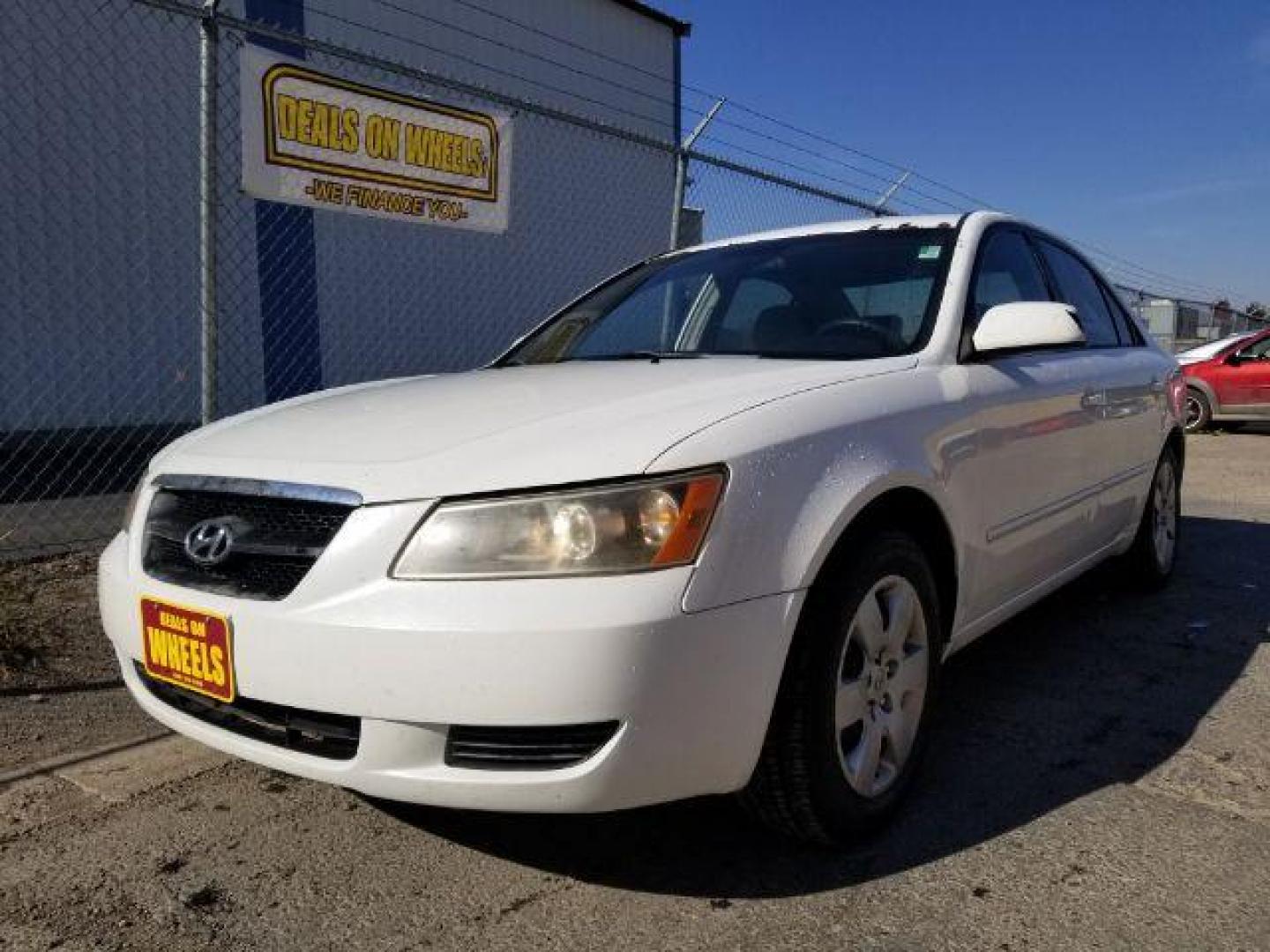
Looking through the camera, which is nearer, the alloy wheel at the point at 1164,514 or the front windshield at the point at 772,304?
the front windshield at the point at 772,304

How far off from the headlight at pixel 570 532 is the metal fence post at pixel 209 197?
109 inches

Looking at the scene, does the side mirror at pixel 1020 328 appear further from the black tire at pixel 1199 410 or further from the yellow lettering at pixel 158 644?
the black tire at pixel 1199 410

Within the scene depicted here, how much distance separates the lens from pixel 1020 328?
2.79 metres

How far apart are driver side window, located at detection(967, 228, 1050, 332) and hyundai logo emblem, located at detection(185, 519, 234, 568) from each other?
6.66 feet

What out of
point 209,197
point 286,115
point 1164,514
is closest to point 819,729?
point 1164,514

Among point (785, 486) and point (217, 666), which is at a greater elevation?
point (785, 486)

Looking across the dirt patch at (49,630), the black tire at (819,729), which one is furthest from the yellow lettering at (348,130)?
the black tire at (819,729)

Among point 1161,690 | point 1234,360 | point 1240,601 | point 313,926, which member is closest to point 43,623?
point 313,926

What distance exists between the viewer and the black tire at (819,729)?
2070mm

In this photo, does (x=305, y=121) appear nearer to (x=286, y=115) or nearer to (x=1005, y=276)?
(x=286, y=115)

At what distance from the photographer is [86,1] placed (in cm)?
817

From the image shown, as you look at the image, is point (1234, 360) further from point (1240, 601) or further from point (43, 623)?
point (43, 623)

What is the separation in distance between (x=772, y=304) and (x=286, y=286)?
7.14 meters

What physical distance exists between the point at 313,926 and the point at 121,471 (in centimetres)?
594
